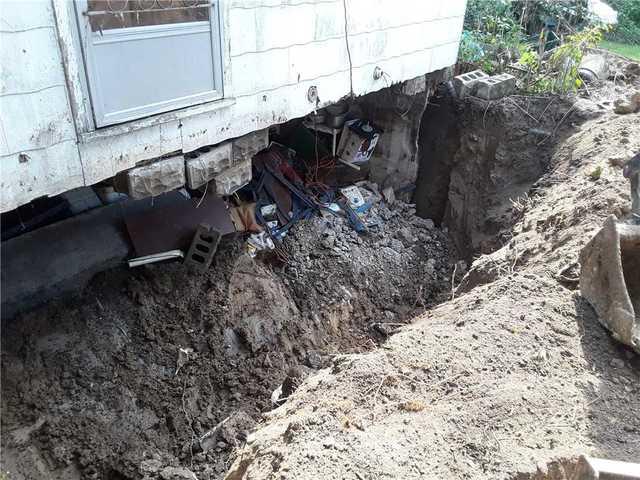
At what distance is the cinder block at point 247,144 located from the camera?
15.0ft

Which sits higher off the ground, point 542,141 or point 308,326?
point 542,141

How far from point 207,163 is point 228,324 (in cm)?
189

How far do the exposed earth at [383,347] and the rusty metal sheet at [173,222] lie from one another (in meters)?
0.27

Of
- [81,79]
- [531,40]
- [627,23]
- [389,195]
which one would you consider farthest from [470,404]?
[627,23]

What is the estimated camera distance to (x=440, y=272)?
7.45 meters

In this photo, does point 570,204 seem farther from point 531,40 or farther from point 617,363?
point 531,40

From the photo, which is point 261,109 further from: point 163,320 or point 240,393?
point 240,393

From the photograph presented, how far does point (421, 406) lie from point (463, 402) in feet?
0.82

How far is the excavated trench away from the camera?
13.7ft

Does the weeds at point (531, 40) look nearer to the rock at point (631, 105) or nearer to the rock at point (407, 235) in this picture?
the rock at point (631, 105)

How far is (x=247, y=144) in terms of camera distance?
183 inches

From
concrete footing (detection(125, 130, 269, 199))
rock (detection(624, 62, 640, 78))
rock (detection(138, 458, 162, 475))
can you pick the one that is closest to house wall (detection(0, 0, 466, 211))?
concrete footing (detection(125, 130, 269, 199))

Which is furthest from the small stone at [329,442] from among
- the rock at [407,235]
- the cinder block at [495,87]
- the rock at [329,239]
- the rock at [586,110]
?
the cinder block at [495,87]

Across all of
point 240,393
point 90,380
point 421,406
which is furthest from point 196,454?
point 421,406
